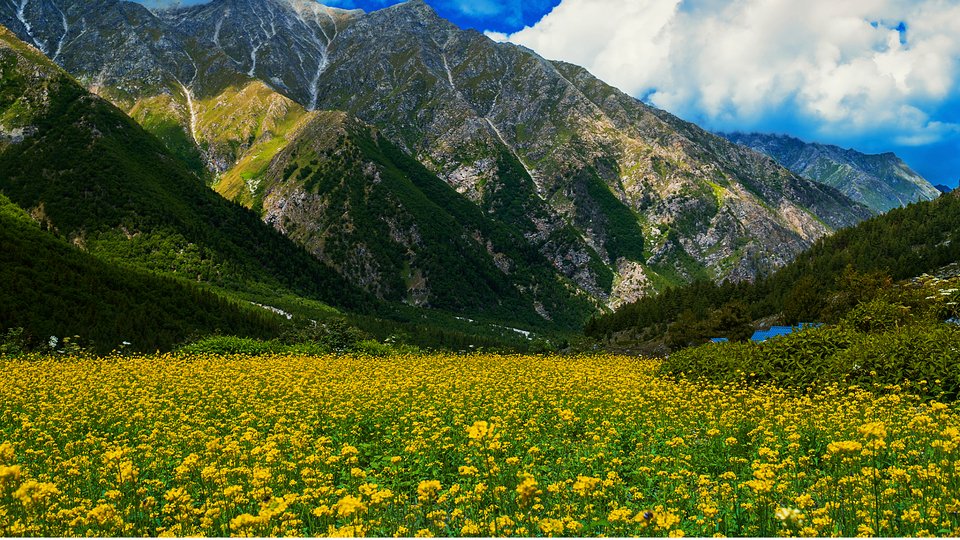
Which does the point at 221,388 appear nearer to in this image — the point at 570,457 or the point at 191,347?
the point at 570,457

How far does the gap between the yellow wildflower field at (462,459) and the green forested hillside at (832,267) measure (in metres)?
69.0

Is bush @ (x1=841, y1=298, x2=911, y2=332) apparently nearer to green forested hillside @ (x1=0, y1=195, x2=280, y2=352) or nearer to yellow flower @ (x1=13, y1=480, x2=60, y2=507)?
yellow flower @ (x1=13, y1=480, x2=60, y2=507)

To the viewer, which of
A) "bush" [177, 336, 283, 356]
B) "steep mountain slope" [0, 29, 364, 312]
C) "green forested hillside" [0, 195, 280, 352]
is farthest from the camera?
"steep mountain slope" [0, 29, 364, 312]

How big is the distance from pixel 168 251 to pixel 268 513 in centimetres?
14329

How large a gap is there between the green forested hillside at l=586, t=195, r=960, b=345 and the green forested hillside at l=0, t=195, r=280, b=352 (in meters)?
63.7

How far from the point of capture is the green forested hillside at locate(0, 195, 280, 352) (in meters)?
48.9

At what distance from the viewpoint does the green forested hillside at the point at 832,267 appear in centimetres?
10069

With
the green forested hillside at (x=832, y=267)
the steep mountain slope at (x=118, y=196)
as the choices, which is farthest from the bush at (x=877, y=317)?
the steep mountain slope at (x=118, y=196)

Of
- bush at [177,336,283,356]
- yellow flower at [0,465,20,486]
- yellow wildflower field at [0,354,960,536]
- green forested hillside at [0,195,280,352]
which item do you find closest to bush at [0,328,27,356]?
green forested hillside at [0,195,280,352]

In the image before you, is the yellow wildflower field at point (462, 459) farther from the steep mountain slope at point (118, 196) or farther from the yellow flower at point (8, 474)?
the steep mountain slope at point (118, 196)

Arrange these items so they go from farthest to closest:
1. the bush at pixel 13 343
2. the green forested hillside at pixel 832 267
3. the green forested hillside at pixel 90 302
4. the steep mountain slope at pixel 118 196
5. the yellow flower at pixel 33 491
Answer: the steep mountain slope at pixel 118 196
the green forested hillside at pixel 832 267
the green forested hillside at pixel 90 302
the bush at pixel 13 343
the yellow flower at pixel 33 491

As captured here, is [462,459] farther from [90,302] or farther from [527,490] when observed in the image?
[90,302]

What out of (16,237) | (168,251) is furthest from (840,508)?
(168,251)

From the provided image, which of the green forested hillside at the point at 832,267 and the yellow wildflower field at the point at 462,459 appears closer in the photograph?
the yellow wildflower field at the point at 462,459
